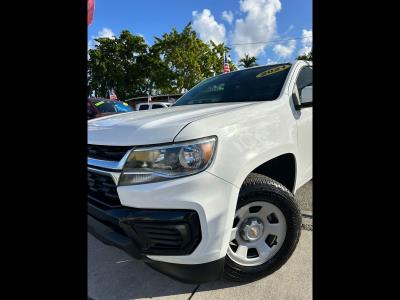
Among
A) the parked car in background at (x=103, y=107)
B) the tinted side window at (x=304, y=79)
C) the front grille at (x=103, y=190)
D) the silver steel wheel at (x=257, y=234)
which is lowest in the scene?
the silver steel wheel at (x=257, y=234)

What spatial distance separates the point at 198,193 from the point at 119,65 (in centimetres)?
3616

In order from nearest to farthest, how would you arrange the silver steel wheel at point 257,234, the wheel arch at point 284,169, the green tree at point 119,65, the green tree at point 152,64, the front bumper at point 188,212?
the front bumper at point 188,212 → the silver steel wheel at point 257,234 → the wheel arch at point 284,169 → the green tree at point 152,64 → the green tree at point 119,65

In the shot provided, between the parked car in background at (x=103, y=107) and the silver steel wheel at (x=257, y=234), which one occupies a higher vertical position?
the parked car in background at (x=103, y=107)

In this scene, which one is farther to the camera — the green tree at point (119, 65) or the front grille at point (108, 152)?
the green tree at point (119, 65)

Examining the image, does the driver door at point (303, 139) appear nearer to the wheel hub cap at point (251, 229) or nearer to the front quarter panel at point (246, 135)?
the front quarter panel at point (246, 135)

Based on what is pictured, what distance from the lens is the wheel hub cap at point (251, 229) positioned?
6.20 ft

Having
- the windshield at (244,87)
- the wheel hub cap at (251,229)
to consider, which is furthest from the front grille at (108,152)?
the windshield at (244,87)

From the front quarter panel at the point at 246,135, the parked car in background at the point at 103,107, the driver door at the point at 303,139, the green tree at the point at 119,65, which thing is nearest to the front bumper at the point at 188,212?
the front quarter panel at the point at 246,135

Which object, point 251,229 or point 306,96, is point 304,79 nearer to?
point 306,96

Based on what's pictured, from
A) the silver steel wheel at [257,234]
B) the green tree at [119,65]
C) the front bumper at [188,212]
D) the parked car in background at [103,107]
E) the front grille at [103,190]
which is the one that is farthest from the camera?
the green tree at [119,65]

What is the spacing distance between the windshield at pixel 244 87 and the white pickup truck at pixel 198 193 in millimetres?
347

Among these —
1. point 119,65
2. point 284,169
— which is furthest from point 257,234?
point 119,65

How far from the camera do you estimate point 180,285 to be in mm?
1996

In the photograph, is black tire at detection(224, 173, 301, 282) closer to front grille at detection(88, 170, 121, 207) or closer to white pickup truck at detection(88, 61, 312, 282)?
white pickup truck at detection(88, 61, 312, 282)
